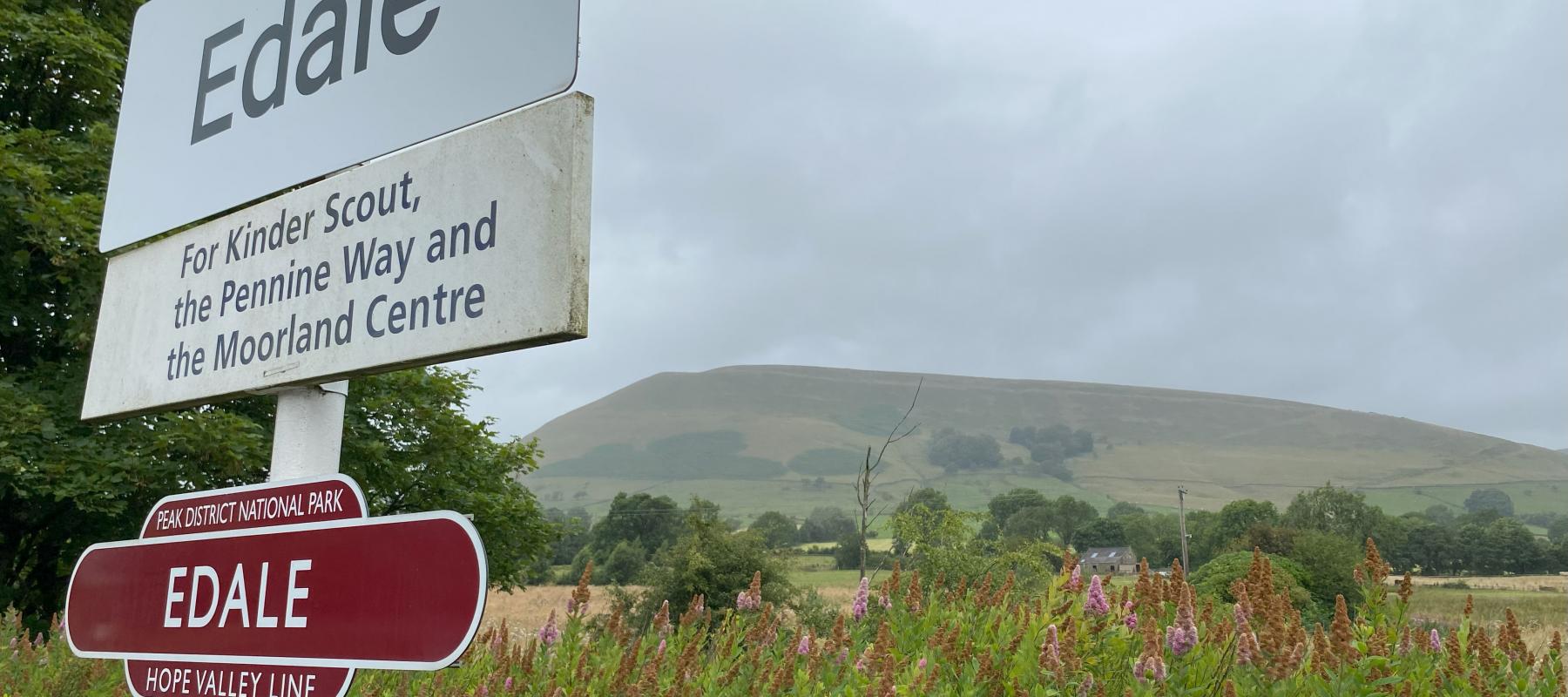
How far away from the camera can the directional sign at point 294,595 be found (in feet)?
5.82

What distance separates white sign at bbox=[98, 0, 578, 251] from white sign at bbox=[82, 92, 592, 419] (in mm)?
77

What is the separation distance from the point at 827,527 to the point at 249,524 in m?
130

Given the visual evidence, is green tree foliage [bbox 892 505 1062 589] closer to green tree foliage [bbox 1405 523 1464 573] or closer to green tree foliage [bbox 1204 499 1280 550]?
green tree foliage [bbox 1204 499 1280 550]

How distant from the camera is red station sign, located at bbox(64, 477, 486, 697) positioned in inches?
70.5

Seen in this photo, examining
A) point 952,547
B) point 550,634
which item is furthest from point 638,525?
point 550,634

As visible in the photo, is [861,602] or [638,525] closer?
[861,602]

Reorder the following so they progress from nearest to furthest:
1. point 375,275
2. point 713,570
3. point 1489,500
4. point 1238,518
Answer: point 375,275 < point 713,570 < point 1238,518 < point 1489,500

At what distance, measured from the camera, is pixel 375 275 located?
2209mm

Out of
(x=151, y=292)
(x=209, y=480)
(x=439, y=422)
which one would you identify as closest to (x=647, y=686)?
(x=151, y=292)

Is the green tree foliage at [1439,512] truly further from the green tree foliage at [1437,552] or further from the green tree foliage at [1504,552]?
the green tree foliage at [1437,552]

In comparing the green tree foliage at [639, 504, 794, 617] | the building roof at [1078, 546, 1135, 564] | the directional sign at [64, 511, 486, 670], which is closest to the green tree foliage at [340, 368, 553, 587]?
the green tree foliage at [639, 504, 794, 617]

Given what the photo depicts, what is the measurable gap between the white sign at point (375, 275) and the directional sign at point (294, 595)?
35 centimetres

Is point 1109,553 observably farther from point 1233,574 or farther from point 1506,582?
point 1233,574

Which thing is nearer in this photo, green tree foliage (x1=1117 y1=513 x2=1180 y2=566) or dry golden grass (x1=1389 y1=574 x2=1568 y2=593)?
dry golden grass (x1=1389 y1=574 x2=1568 y2=593)
